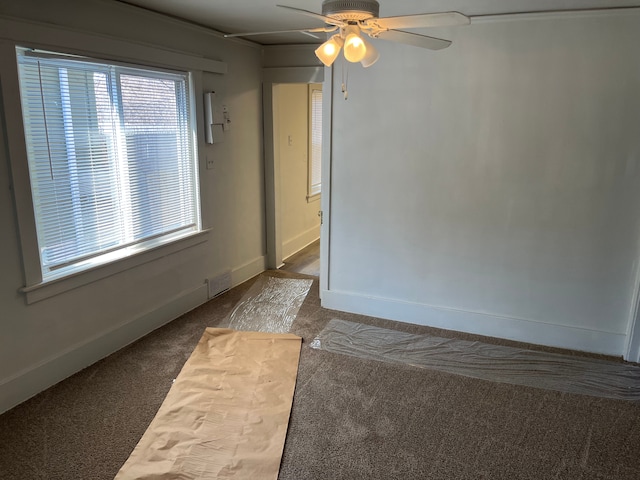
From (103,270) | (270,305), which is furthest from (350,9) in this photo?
(270,305)

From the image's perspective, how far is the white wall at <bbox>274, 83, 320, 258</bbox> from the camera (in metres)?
5.25

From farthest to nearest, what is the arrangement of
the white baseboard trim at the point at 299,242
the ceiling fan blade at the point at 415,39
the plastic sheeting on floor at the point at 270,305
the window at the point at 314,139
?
the window at the point at 314,139 < the white baseboard trim at the point at 299,242 < the plastic sheeting on floor at the point at 270,305 < the ceiling fan blade at the point at 415,39

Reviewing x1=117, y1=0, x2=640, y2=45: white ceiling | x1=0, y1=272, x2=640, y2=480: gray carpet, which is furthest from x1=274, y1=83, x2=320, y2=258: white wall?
x1=0, y1=272, x2=640, y2=480: gray carpet

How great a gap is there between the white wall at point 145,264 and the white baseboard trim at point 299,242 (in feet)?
1.67

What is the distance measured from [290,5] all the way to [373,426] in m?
2.71

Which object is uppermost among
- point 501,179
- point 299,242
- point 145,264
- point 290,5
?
point 290,5

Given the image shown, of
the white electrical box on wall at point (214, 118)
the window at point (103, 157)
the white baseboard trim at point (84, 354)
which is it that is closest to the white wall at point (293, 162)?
the white electrical box on wall at point (214, 118)

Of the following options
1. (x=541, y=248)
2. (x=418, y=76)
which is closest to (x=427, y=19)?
(x=418, y=76)

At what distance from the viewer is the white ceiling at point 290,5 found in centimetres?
304

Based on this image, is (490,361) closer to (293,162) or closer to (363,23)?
(363,23)

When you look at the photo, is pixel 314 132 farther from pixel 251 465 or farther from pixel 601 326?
pixel 251 465

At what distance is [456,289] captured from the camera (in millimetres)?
3756

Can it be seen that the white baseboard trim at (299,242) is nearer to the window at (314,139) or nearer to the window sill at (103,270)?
the window at (314,139)

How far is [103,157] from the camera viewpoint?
3.18m
